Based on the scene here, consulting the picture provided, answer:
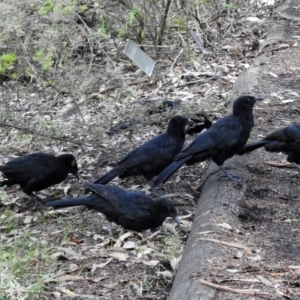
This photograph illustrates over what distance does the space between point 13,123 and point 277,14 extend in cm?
620

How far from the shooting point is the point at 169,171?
23.2 ft

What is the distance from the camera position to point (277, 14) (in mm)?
13156

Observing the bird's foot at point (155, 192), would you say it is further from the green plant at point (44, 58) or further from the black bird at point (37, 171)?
the green plant at point (44, 58)

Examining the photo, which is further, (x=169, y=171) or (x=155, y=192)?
(x=155, y=192)

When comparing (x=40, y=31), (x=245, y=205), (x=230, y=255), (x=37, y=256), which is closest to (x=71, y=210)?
(x=37, y=256)

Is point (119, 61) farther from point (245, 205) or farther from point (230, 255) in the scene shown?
Result: point (230, 255)

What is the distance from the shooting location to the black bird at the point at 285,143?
285 inches

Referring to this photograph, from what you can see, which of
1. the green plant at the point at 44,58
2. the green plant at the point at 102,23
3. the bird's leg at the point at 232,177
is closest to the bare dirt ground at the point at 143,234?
the bird's leg at the point at 232,177

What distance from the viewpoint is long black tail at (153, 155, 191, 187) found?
7.04 meters

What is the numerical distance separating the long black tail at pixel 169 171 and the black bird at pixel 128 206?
1.83 feet

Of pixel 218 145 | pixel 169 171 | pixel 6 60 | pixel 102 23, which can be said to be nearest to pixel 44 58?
pixel 6 60

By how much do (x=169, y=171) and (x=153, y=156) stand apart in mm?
416

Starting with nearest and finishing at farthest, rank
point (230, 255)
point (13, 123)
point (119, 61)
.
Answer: point (230, 255)
point (13, 123)
point (119, 61)

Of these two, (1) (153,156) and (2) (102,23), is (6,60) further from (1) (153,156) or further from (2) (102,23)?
(2) (102,23)
